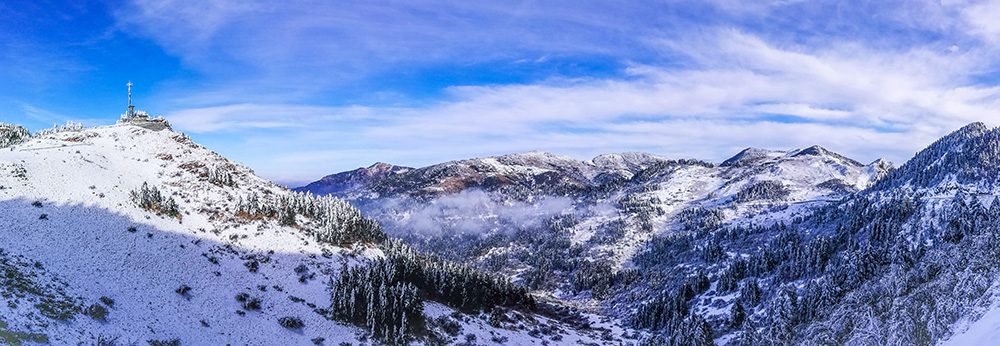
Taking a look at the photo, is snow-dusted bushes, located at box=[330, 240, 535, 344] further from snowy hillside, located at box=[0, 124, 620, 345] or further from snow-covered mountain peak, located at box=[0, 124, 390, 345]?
snow-covered mountain peak, located at box=[0, 124, 390, 345]

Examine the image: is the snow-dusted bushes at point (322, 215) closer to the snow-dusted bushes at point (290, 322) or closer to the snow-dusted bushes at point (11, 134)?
the snow-dusted bushes at point (290, 322)

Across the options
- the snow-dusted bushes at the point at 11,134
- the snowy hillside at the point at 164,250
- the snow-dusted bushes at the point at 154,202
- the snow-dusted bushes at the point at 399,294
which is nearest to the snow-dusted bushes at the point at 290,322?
the snowy hillside at the point at 164,250

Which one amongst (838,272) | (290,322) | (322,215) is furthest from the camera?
(322,215)

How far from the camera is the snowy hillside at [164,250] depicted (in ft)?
148

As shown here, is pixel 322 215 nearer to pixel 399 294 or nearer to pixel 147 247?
pixel 147 247

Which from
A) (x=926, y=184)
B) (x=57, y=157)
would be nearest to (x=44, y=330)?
(x=57, y=157)

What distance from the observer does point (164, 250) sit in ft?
204

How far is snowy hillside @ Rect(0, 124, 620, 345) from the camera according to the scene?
45.1 m

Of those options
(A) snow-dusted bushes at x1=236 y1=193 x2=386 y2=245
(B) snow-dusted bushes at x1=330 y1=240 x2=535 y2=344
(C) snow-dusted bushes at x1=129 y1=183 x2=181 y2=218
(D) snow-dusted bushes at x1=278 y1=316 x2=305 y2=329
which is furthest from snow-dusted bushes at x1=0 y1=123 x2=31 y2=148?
(B) snow-dusted bushes at x1=330 y1=240 x2=535 y2=344

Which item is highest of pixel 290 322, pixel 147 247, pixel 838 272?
pixel 147 247

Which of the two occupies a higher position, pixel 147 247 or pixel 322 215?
pixel 322 215

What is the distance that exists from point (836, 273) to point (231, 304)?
100242mm

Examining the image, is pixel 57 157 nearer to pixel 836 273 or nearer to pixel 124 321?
pixel 124 321

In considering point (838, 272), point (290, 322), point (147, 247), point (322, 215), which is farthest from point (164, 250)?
point (838, 272)
